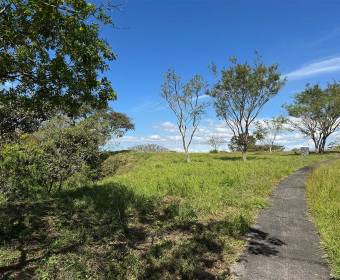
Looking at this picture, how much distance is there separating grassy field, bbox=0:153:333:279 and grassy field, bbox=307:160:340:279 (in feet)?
5.90

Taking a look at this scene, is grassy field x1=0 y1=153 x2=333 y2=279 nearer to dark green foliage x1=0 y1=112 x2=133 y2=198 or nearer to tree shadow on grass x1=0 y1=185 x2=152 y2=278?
tree shadow on grass x1=0 y1=185 x2=152 y2=278

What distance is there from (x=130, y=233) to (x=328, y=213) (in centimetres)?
610

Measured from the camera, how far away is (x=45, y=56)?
337 inches

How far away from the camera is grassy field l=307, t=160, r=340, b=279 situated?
774 centimetres

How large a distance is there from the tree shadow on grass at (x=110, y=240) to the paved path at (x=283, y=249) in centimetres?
56

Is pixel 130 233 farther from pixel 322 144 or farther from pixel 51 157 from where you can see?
pixel 322 144

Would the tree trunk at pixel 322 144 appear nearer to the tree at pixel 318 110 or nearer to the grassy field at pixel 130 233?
the tree at pixel 318 110

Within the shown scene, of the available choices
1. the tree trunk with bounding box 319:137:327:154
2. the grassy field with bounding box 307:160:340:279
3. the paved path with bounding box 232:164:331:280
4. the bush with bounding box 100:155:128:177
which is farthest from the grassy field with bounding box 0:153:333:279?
the tree trunk with bounding box 319:137:327:154

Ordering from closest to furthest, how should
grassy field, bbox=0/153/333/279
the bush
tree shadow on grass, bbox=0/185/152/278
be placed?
grassy field, bbox=0/153/333/279, tree shadow on grass, bbox=0/185/152/278, the bush

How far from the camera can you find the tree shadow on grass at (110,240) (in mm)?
6840

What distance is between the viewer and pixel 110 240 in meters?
8.53

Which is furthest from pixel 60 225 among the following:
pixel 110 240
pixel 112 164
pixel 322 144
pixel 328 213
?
pixel 322 144

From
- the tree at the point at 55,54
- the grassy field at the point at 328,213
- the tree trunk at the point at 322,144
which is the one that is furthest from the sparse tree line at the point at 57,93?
the tree trunk at the point at 322,144

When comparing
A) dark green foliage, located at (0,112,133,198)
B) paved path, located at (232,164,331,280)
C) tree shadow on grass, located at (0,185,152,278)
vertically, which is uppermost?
dark green foliage, located at (0,112,133,198)
